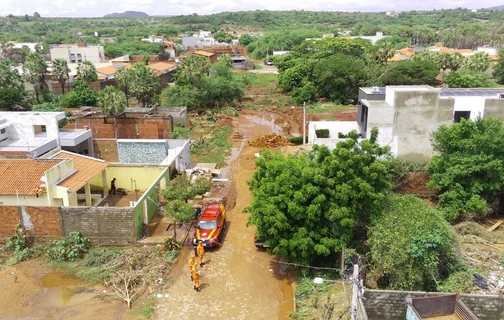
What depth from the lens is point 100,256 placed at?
17625 mm

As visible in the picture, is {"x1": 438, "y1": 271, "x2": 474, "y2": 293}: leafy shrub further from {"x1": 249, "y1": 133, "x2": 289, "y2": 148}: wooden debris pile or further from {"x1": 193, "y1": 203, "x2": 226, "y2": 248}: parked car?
{"x1": 249, "y1": 133, "x2": 289, "y2": 148}: wooden debris pile

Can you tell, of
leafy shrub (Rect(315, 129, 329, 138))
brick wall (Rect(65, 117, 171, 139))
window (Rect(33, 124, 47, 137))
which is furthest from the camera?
brick wall (Rect(65, 117, 171, 139))

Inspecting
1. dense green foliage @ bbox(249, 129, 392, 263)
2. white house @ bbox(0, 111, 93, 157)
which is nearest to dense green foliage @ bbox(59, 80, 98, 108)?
white house @ bbox(0, 111, 93, 157)

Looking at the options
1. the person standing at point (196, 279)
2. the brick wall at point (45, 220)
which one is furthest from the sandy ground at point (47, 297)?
the person standing at point (196, 279)

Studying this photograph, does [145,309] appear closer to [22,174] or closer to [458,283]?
[22,174]

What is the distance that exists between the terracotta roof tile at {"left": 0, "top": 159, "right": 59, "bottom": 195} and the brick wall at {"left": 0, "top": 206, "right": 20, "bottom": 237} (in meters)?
1.19

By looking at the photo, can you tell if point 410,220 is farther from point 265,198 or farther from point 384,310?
point 265,198

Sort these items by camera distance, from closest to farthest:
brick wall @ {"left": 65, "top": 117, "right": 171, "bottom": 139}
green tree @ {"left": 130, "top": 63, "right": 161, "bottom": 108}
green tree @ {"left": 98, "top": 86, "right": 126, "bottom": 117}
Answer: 1. green tree @ {"left": 98, "top": 86, "right": 126, "bottom": 117}
2. brick wall @ {"left": 65, "top": 117, "right": 171, "bottom": 139}
3. green tree @ {"left": 130, "top": 63, "right": 161, "bottom": 108}

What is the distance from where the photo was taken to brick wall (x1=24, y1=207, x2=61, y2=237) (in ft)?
60.7

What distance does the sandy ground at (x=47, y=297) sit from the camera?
47.8 feet

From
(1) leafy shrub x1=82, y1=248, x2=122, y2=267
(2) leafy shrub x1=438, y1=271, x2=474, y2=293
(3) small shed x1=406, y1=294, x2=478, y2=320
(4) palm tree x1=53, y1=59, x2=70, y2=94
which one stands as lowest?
(1) leafy shrub x1=82, y1=248, x2=122, y2=267


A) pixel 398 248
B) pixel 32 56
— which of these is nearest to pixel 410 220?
pixel 398 248

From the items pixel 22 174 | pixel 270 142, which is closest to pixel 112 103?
pixel 22 174

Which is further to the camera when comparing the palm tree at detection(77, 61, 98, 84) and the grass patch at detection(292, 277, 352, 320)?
the palm tree at detection(77, 61, 98, 84)
